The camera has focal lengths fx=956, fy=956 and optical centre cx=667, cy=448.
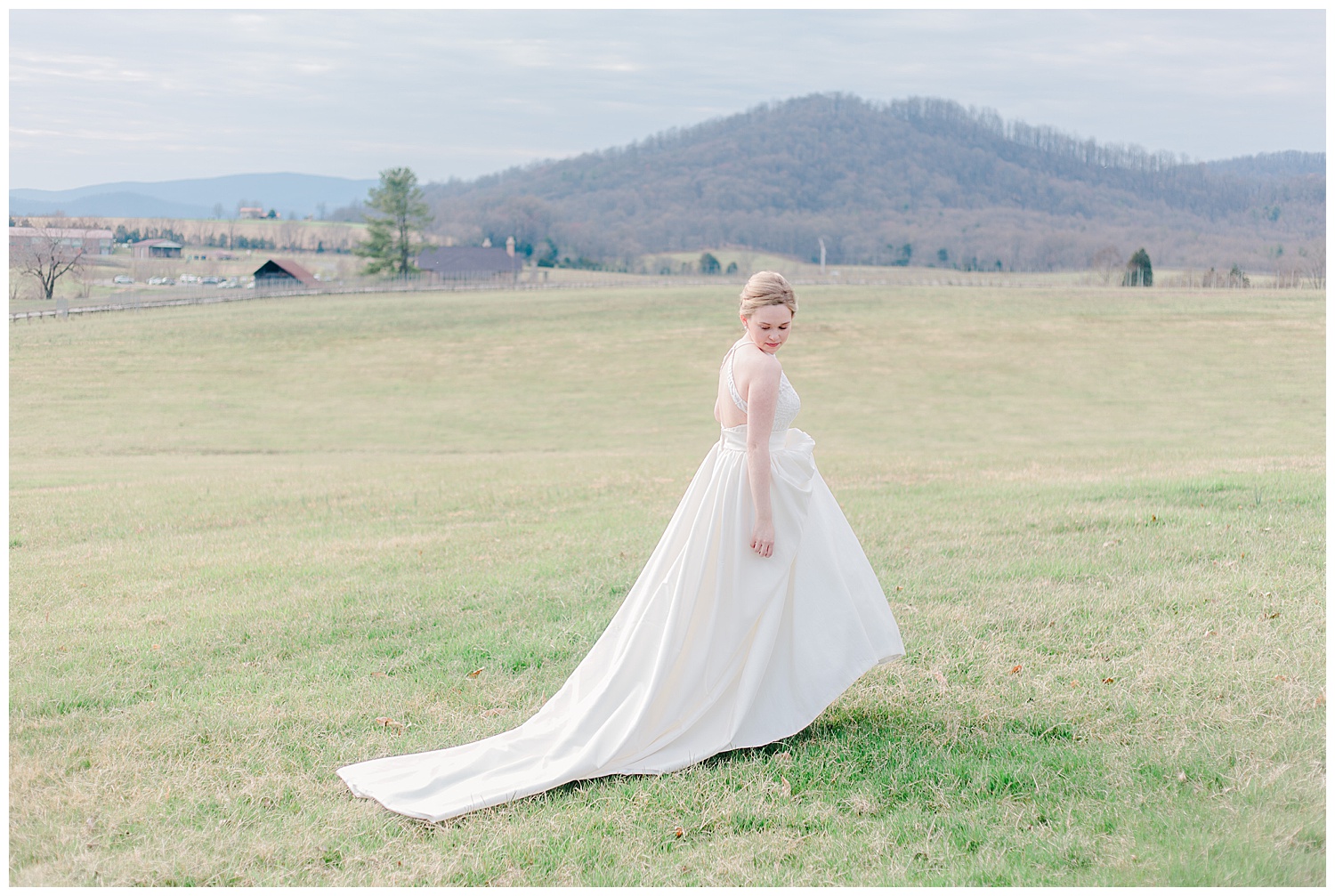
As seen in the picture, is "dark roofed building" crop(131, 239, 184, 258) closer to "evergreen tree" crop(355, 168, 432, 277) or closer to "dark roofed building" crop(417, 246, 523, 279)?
"evergreen tree" crop(355, 168, 432, 277)

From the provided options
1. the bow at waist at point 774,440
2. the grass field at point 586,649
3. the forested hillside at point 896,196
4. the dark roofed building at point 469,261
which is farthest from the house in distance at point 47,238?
the forested hillside at point 896,196

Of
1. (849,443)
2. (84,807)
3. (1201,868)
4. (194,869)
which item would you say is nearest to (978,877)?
(1201,868)

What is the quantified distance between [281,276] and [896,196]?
107 meters

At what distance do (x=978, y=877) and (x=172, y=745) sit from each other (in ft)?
12.8

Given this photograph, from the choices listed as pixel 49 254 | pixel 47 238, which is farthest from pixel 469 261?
pixel 47 238

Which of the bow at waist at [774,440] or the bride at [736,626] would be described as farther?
the bow at waist at [774,440]

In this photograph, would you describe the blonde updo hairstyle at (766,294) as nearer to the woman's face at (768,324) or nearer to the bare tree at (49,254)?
the woman's face at (768,324)

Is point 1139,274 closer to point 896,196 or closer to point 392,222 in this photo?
point 392,222

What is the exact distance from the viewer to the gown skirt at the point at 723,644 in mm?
4523

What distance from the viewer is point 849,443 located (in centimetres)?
2419

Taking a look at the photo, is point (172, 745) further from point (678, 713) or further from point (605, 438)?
point (605, 438)

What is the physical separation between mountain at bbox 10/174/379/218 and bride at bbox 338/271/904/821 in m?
20.0

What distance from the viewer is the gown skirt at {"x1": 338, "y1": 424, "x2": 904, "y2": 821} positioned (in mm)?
4523

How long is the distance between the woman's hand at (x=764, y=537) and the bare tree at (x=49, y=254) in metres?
31.4
